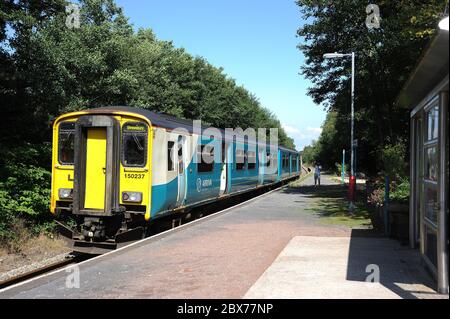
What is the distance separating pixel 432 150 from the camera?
6559mm

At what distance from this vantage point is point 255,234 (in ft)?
37.3

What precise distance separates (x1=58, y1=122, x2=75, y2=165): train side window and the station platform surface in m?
2.68

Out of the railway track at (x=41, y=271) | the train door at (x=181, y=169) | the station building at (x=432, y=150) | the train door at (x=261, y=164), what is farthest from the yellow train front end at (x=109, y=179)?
the train door at (x=261, y=164)

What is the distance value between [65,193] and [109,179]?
1252 millimetres

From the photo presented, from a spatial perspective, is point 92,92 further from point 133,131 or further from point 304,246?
point 304,246

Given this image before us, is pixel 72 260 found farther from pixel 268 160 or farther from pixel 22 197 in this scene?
pixel 268 160

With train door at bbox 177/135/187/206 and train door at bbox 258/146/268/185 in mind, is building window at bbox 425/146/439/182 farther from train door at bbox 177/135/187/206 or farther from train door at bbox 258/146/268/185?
train door at bbox 258/146/268/185

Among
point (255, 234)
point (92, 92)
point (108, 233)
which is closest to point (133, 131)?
point (108, 233)

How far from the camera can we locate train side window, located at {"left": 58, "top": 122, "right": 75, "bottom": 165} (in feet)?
35.9

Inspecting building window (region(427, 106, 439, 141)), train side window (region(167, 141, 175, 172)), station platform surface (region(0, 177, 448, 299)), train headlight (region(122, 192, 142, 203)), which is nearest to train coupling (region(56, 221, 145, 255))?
station platform surface (region(0, 177, 448, 299))

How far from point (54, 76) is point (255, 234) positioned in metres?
8.59

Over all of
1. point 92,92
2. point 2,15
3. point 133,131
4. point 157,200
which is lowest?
point 157,200

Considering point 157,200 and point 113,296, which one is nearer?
point 113,296

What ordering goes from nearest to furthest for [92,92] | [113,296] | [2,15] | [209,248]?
[113,296] < [209,248] < [2,15] < [92,92]
